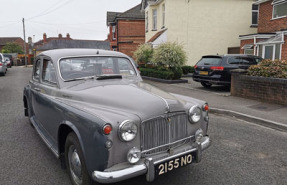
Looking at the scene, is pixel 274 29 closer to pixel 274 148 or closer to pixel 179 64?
pixel 179 64

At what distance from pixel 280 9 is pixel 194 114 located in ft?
56.9

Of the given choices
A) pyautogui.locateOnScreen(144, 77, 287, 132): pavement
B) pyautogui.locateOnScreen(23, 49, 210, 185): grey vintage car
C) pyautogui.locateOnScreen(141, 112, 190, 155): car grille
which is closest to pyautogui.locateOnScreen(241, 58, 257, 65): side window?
pyautogui.locateOnScreen(144, 77, 287, 132): pavement

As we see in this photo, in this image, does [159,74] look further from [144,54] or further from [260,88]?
[260,88]

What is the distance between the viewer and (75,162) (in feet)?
9.59

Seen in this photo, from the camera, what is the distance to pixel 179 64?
1397cm

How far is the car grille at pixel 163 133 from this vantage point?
2.67 meters

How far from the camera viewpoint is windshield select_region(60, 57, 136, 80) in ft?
12.4

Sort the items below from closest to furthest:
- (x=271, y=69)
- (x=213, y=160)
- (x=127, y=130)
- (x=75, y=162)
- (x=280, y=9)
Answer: (x=127, y=130) < (x=75, y=162) < (x=213, y=160) < (x=271, y=69) < (x=280, y=9)

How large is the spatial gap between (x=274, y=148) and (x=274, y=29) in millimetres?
15301

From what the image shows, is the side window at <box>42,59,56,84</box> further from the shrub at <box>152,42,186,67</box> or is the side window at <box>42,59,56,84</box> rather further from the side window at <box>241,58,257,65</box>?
the shrub at <box>152,42,186,67</box>

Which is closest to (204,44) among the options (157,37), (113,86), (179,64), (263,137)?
(157,37)

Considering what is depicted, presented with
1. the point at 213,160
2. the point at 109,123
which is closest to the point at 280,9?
the point at 213,160

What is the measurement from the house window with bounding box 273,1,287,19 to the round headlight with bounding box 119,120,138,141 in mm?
17602

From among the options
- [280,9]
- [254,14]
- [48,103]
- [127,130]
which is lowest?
[127,130]
